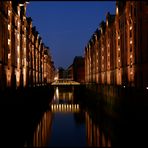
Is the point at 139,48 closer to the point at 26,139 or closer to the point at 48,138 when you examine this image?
the point at 48,138

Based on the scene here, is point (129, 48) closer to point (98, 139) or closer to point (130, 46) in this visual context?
point (130, 46)

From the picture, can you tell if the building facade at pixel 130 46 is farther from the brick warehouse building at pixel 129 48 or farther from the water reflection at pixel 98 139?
the water reflection at pixel 98 139

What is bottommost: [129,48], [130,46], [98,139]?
[98,139]

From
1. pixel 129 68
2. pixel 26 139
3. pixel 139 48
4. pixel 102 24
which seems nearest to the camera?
pixel 26 139

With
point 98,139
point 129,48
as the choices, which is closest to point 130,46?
point 129,48

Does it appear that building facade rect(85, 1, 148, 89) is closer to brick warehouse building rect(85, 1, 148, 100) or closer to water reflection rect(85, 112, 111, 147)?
brick warehouse building rect(85, 1, 148, 100)

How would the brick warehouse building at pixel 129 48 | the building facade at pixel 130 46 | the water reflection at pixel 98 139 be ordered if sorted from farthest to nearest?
the building facade at pixel 130 46, the brick warehouse building at pixel 129 48, the water reflection at pixel 98 139

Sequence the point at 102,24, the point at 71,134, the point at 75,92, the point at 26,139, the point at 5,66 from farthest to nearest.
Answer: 1. the point at 75,92
2. the point at 102,24
3. the point at 5,66
4. the point at 71,134
5. the point at 26,139

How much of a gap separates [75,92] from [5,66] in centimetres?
5302

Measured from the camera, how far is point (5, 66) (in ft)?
133

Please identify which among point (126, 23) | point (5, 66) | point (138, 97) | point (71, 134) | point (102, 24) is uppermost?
point (102, 24)

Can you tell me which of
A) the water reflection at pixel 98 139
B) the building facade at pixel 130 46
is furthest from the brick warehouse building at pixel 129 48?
the water reflection at pixel 98 139

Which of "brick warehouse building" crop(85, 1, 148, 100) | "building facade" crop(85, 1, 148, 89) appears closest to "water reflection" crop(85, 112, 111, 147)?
"brick warehouse building" crop(85, 1, 148, 100)

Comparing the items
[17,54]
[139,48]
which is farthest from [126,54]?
[17,54]
